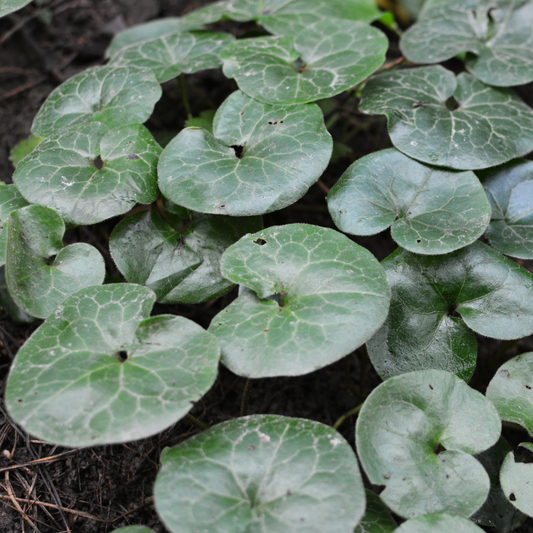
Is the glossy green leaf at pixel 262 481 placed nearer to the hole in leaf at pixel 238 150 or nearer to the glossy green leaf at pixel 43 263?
the glossy green leaf at pixel 43 263

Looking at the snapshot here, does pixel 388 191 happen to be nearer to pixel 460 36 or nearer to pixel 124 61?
pixel 460 36

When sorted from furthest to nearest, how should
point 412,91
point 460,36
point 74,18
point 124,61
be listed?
1. point 74,18
2. point 460,36
3. point 124,61
4. point 412,91

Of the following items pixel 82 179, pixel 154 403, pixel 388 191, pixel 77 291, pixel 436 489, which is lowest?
pixel 436 489

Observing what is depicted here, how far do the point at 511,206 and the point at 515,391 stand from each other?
914 millimetres

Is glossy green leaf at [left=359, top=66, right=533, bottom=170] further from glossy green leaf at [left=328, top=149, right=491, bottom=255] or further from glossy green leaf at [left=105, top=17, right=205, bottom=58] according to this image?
glossy green leaf at [left=105, top=17, right=205, bottom=58]

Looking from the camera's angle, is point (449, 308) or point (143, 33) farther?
point (143, 33)

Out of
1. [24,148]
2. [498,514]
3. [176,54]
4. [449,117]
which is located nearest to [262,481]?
[498,514]

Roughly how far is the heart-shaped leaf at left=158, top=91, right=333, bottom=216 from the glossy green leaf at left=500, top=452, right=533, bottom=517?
1.27 meters

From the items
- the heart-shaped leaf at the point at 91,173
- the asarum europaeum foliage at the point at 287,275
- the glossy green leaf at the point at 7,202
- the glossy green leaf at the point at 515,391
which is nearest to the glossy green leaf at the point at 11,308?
the asarum europaeum foliage at the point at 287,275

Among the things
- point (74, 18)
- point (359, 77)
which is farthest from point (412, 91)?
point (74, 18)

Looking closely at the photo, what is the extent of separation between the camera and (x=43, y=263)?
6.06ft

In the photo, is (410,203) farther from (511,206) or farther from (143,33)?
(143,33)

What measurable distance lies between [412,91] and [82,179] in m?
1.75

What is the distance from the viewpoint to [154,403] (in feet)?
4.37
